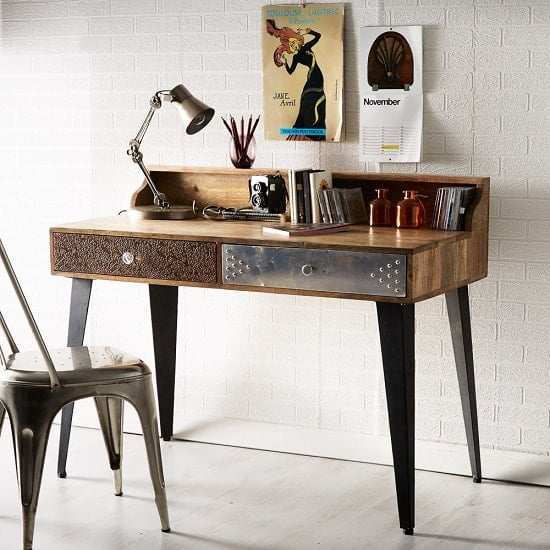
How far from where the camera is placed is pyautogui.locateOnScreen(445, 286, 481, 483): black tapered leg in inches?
149

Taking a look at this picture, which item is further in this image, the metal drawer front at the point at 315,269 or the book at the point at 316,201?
the book at the point at 316,201

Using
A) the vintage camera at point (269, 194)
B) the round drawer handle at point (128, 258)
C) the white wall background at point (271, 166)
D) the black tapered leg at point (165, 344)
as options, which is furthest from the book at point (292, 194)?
the black tapered leg at point (165, 344)

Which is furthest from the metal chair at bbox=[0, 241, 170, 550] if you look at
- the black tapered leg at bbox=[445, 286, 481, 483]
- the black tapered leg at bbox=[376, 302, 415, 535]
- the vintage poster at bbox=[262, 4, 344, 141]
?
the vintage poster at bbox=[262, 4, 344, 141]

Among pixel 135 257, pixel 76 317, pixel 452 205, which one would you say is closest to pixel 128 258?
pixel 135 257

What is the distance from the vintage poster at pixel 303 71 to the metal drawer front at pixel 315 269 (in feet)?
2.50

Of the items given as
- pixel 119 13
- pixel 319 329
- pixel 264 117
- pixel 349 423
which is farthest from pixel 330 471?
pixel 119 13

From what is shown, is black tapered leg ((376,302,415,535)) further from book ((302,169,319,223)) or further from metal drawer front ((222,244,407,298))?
book ((302,169,319,223))

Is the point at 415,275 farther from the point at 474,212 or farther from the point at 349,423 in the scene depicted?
the point at 349,423

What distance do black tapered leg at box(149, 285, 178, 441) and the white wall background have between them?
0.12 metres

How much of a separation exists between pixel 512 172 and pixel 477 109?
0.25 metres

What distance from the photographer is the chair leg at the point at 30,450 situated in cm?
317

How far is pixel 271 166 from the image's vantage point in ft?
13.9

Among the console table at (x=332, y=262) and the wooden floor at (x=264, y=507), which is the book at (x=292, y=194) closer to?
the console table at (x=332, y=262)

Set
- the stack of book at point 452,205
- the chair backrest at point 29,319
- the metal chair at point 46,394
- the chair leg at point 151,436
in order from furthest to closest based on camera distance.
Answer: the stack of book at point 452,205 < the chair leg at point 151,436 < the metal chair at point 46,394 < the chair backrest at point 29,319
